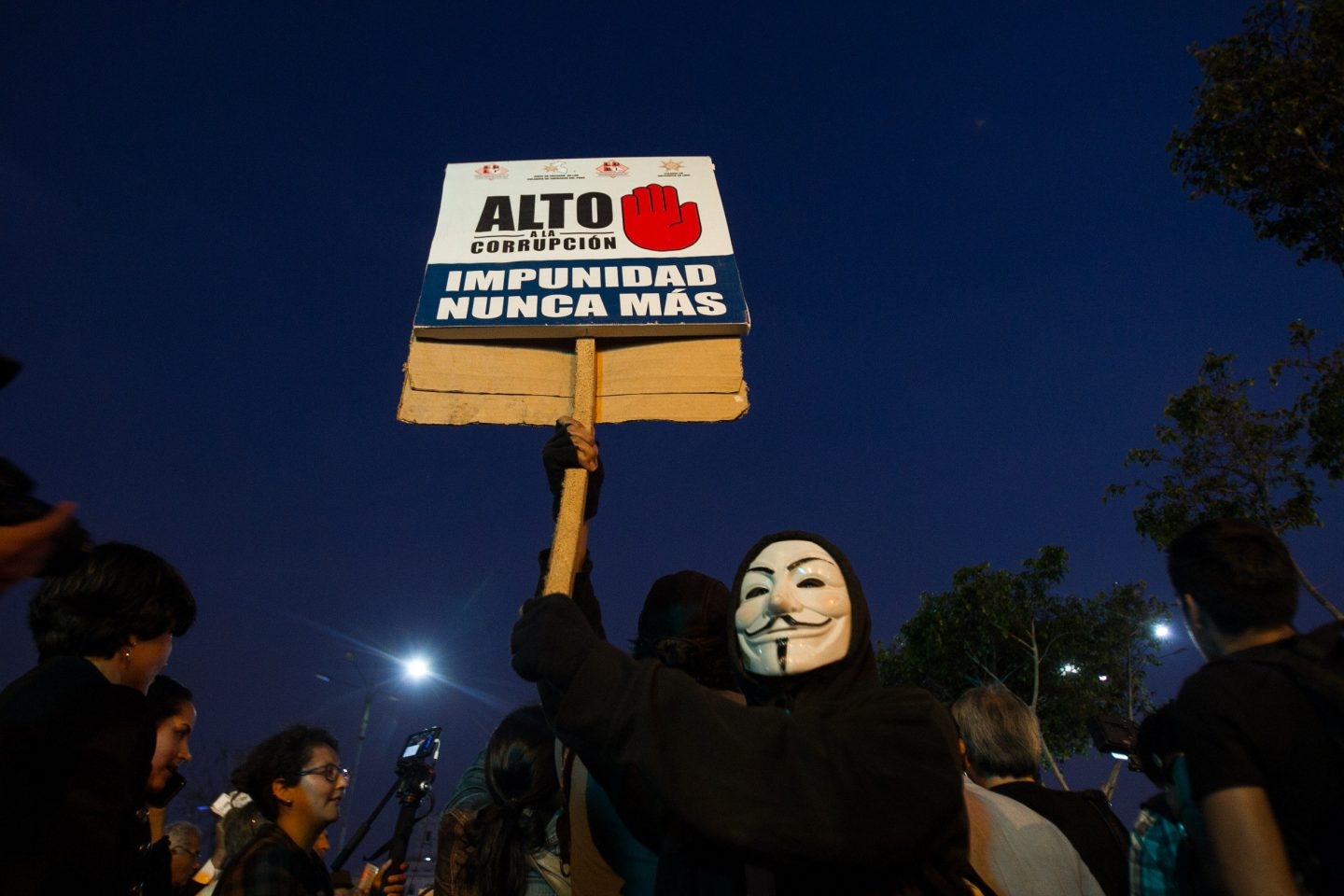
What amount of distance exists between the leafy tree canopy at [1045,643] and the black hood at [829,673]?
2166 centimetres

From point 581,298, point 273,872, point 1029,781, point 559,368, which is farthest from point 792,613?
point 273,872

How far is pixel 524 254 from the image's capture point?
3041 millimetres

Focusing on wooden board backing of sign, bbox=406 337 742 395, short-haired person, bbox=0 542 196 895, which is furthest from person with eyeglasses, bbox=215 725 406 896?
wooden board backing of sign, bbox=406 337 742 395

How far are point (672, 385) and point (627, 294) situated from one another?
0.39 metres

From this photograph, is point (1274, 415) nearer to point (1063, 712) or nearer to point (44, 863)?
point (44, 863)

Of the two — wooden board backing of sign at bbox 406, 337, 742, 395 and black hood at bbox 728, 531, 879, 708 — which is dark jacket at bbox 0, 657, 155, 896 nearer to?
wooden board backing of sign at bbox 406, 337, 742, 395

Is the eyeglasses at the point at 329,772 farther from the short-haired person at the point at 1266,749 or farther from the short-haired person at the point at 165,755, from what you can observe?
the short-haired person at the point at 1266,749

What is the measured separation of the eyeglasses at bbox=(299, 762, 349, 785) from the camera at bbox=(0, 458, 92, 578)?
7.08 feet

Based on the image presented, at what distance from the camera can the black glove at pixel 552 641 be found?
4.95 feet

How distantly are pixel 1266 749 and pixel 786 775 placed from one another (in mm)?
1297

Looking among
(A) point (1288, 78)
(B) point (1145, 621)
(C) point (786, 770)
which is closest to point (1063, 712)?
(B) point (1145, 621)

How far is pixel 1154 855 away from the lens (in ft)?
7.45

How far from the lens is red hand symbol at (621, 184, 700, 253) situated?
308cm

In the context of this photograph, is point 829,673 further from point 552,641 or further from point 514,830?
point 514,830
